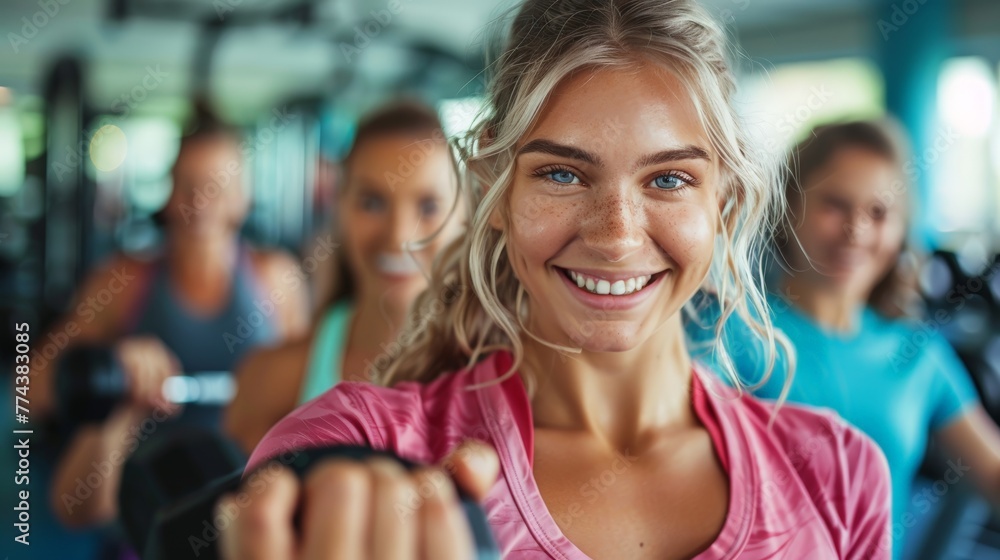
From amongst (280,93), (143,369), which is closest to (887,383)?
(143,369)

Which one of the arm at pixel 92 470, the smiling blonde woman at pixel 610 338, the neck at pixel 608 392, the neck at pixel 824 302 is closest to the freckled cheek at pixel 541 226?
the smiling blonde woman at pixel 610 338

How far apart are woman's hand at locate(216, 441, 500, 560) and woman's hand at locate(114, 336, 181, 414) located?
1.30 m

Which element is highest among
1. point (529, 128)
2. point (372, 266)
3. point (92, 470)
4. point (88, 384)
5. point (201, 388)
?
point (529, 128)

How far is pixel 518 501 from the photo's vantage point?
2.56 ft

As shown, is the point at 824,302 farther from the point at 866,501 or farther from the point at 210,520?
the point at 210,520

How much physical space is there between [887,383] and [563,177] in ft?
3.08

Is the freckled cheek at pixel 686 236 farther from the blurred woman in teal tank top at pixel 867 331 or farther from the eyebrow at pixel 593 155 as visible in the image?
the blurred woman in teal tank top at pixel 867 331

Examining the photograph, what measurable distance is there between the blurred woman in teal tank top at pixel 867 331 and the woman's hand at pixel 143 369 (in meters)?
1.14

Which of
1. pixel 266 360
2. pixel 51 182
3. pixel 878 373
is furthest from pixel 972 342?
pixel 51 182

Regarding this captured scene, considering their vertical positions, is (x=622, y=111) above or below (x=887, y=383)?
above

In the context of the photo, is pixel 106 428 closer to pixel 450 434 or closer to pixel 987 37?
pixel 450 434

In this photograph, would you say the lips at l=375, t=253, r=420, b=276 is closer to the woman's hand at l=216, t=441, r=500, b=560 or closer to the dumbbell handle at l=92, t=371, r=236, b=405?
the dumbbell handle at l=92, t=371, r=236, b=405

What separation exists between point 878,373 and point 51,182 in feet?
12.4

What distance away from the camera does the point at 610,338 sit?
2.63 feet
